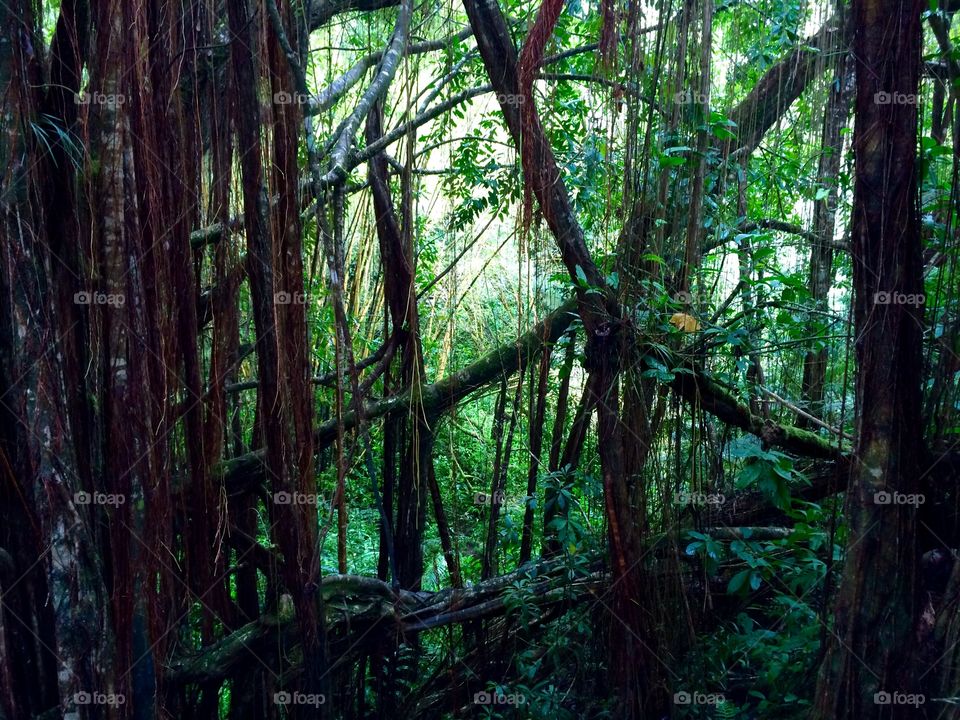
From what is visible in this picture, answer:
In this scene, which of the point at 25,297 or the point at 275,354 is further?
the point at 275,354

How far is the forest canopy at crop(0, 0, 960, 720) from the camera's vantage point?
8.21ft

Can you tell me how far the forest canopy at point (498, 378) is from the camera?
8.21 ft

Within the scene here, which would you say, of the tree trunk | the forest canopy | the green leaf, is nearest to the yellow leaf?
the forest canopy

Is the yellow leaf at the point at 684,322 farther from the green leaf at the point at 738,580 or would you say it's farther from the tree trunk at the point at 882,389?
the green leaf at the point at 738,580

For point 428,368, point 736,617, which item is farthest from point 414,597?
point 428,368

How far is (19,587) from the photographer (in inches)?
110

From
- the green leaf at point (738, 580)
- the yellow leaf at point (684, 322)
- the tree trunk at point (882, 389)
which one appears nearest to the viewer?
the tree trunk at point (882, 389)

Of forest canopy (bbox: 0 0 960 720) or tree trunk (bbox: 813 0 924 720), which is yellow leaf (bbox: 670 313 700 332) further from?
tree trunk (bbox: 813 0 924 720)

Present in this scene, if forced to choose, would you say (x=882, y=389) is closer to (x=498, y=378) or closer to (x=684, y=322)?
(x=684, y=322)

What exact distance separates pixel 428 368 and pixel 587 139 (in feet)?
6.61

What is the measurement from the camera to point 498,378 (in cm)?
454

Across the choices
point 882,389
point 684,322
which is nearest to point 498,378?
point 684,322

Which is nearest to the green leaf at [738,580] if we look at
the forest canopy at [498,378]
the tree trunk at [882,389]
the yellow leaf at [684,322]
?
the forest canopy at [498,378]

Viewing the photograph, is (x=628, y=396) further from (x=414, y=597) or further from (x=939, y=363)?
(x=414, y=597)
